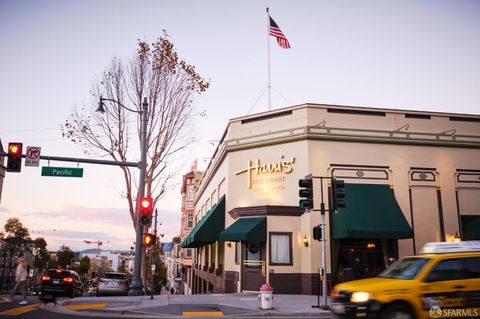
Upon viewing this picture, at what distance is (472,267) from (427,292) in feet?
4.40

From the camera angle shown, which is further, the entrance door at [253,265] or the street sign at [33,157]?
the entrance door at [253,265]

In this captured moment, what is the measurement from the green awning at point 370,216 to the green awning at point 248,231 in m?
3.55

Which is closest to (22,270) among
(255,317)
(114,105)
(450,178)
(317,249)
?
(255,317)

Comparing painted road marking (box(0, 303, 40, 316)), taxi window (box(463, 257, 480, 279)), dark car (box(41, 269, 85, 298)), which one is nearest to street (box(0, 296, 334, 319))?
painted road marking (box(0, 303, 40, 316))

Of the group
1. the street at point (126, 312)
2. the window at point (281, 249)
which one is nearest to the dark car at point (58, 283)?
the street at point (126, 312)

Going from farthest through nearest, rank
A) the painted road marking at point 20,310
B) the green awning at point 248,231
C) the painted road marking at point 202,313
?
1. the green awning at point 248,231
2. the painted road marking at point 202,313
3. the painted road marking at point 20,310

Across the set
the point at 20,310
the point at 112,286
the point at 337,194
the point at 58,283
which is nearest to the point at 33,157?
the point at 58,283

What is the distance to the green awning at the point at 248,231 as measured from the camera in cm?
1950

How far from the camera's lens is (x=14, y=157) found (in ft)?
54.9

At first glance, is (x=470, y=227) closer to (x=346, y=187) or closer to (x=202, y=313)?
(x=346, y=187)

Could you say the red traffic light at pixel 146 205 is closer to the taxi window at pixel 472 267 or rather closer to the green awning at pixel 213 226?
the green awning at pixel 213 226

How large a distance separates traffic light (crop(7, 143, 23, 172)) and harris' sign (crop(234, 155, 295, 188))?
36.6 ft

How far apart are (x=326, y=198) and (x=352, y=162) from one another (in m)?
2.42

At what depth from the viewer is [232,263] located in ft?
73.4
